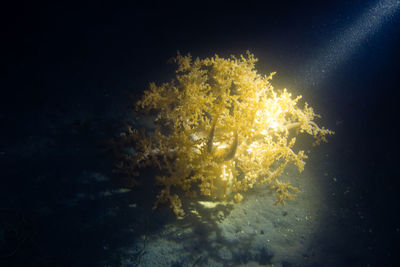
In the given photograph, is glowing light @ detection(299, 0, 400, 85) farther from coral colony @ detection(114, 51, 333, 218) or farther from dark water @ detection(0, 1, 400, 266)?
coral colony @ detection(114, 51, 333, 218)

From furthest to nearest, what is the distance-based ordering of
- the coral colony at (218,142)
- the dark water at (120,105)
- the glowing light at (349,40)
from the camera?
the glowing light at (349,40), the coral colony at (218,142), the dark water at (120,105)

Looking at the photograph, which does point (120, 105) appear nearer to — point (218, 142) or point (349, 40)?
point (218, 142)

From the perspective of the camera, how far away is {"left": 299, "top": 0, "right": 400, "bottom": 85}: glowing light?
4.65 metres

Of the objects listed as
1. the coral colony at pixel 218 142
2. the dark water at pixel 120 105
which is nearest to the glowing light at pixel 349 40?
the dark water at pixel 120 105

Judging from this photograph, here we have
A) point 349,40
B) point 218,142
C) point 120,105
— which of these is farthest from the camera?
point 349,40

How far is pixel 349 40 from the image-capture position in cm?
485

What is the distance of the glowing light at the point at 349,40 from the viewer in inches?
183

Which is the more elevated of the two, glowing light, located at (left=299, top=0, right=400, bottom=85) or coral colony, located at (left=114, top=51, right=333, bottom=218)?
glowing light, located at (left=299, top=0, right=400, bottom=85)

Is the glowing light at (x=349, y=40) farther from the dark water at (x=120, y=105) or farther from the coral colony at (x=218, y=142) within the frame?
the coral colony at (x=218, y=142)

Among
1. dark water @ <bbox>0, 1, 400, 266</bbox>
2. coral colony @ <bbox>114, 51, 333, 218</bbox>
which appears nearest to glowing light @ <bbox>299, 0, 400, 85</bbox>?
dark water @ <bbox>0, 1, 400, 266</bbox>

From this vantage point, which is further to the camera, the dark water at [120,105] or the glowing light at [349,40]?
the glowing light at [349,40]

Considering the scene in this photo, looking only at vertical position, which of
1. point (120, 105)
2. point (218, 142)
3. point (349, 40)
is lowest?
point (218, 142)

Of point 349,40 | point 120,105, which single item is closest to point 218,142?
point 120,105

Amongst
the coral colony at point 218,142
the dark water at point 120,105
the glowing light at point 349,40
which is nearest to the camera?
the dark water at point 120,105
